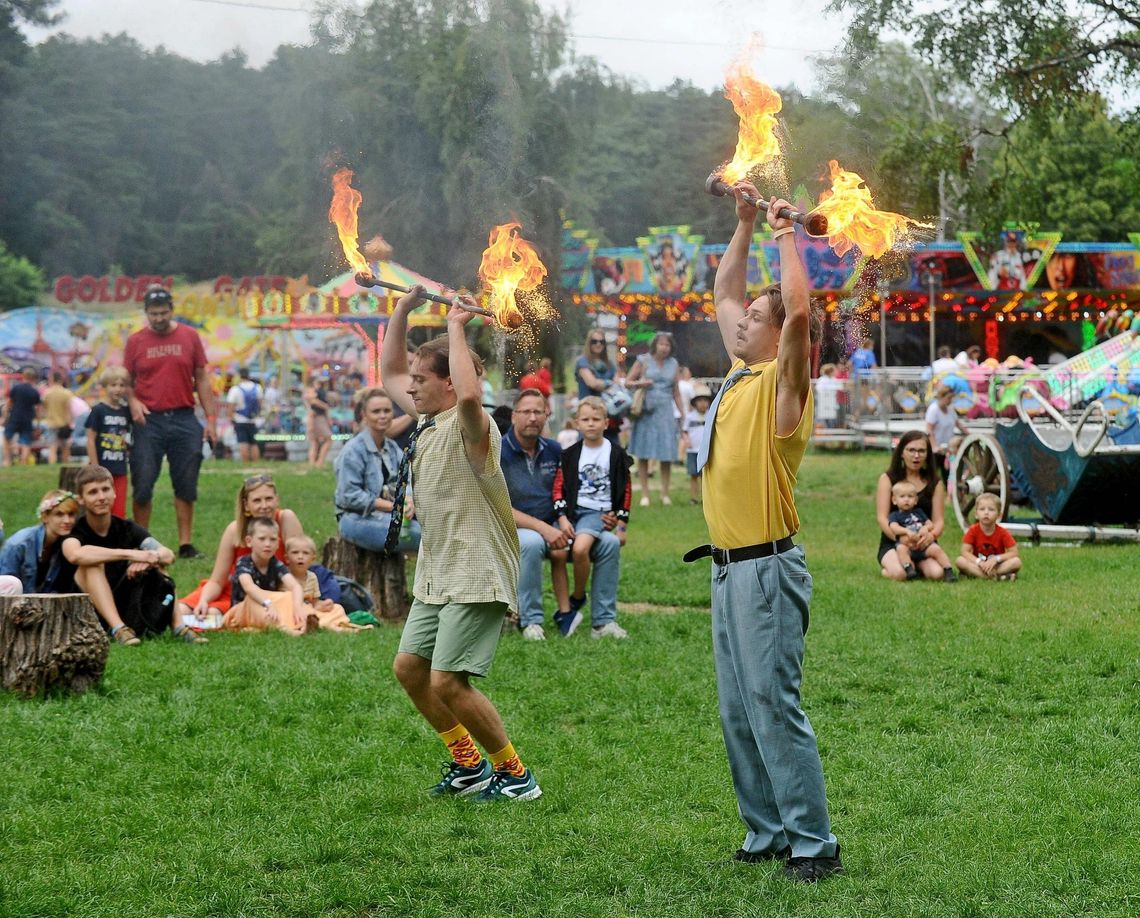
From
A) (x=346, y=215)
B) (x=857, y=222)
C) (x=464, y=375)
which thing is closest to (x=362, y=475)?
(x=346, y=215)

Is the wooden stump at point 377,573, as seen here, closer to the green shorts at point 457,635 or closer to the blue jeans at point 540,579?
the blue jeans at point 540,579

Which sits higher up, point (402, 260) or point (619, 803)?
point (402, 260)

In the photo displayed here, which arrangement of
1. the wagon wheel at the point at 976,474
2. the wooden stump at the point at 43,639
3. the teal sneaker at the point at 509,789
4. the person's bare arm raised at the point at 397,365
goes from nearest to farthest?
1. the teal sneaker at the point at 509,789
2. the person's bare arm raised at the point at 397,365
3. the wooden stump at the point at 43,639
4. the wagon wheel at the point at 976,474

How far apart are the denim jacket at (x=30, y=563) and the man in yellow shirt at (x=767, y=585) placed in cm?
481

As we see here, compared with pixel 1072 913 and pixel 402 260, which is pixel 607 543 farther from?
pixel 402 260

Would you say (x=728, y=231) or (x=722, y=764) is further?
(x=728, y=231)

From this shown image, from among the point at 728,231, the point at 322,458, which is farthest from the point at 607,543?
the point at 728,231

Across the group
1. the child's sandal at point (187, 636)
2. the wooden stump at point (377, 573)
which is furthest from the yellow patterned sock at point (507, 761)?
the wooden stump at point (377, 573)

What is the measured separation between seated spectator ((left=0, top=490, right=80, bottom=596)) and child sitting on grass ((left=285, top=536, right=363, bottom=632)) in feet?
4.56

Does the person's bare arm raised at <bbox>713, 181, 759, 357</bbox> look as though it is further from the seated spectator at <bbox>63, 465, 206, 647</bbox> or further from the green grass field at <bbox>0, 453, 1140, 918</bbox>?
the seated spectator at <bbox>63, 465, 206, 647</bbox>

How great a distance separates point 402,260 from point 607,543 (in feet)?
46.5

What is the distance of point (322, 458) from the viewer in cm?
2397

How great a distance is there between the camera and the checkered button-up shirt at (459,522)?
5117mm

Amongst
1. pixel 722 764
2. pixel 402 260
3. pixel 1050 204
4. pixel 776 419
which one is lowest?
pixel 722 764
